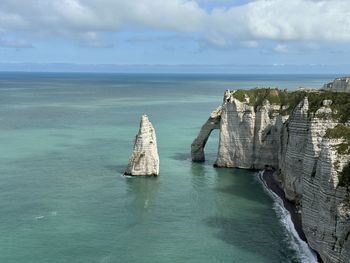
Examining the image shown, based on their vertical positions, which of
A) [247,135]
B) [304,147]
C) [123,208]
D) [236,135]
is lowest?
[123,208]

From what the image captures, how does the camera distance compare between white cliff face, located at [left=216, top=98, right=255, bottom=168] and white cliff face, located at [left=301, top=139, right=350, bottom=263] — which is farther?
white cliff face, located at [left=216, top=98, right=255, bottom=168]

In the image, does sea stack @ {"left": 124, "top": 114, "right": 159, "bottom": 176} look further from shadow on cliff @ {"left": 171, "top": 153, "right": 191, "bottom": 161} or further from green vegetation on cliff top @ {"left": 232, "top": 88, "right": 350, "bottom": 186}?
green vegetation on cliff top @ {"left": 232, "top": 88, "right": 350, "bottom": 186}

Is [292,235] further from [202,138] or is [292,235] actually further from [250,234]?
[202,138]

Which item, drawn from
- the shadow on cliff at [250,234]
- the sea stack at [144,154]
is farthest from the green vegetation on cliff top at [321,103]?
the sea stack at [144,154]

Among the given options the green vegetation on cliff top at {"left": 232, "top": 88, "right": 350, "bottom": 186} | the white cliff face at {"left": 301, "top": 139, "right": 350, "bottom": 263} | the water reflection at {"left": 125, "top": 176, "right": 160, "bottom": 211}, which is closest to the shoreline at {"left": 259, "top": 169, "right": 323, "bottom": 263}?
the white cliff face at {"left": 301, "top": 139, "right": 350, "bottom": 263}

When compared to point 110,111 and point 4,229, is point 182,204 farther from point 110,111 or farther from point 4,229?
point 110,111

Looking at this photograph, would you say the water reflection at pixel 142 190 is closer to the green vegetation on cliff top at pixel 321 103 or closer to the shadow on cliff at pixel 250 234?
the shadow on cliff at pixel 250 234

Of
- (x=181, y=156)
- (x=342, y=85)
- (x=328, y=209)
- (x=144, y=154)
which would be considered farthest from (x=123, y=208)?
(x=342, y=85)
